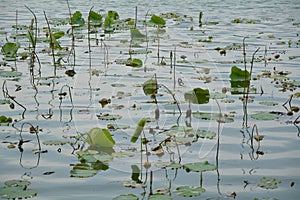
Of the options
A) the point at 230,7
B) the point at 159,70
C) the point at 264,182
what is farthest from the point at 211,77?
the point at 230,7

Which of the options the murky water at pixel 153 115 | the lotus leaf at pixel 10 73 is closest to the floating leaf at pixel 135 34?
the murky water at pixel 153 115

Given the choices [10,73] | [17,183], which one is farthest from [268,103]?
[10,73]

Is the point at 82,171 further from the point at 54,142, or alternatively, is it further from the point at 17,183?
the point at 54,142

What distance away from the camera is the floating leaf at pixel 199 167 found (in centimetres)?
382

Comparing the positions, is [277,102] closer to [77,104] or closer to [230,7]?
[77,104]

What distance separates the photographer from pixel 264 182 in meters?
3.68

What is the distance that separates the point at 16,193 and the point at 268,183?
157 centimetres

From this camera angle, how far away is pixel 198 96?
5.61 m

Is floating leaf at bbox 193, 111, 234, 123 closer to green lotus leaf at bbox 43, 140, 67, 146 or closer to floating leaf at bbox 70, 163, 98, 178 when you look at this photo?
green lotus leaf at bbox 43, 140, 67, 146

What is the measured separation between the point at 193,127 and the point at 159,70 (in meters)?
2.35

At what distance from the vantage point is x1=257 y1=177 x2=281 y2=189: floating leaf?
11.8 ft

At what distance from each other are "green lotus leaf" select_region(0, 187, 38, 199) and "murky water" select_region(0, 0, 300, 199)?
6 centimetres

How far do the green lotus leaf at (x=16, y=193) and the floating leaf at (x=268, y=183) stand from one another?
142 centimetres

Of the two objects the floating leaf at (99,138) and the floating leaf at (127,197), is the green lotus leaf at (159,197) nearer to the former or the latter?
the floating leaf at (127,197)
